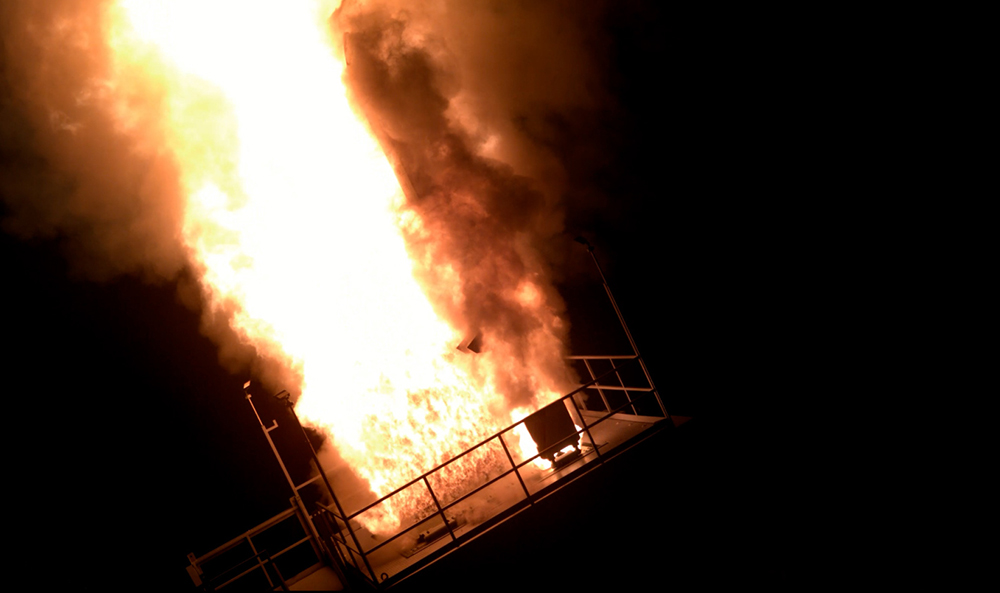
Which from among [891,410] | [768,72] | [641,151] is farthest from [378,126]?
[891,410]

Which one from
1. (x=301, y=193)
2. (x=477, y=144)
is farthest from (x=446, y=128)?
(x=301, y=193)

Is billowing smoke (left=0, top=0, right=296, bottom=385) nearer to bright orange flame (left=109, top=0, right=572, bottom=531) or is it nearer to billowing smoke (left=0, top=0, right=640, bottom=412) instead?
billowing smoke (left=0, top=0, right=640, bottom=412)

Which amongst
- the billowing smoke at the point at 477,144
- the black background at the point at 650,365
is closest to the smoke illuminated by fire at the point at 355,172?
the billowing smoke at the point at 477,144

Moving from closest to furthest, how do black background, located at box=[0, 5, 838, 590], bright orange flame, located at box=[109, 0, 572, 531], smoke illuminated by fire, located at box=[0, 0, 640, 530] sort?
black background, located at box=[0, 5, 838, 590] < smoke illuminated by fire, located at box=[0, 0, 640, 530] < bright orange flame, located at box=[109, 0, 572, 531]

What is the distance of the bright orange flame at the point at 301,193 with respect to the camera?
852 cm

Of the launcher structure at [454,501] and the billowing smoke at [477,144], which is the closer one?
the launcher structure at [454,501]

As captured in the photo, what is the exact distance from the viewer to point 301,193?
8.88 metres

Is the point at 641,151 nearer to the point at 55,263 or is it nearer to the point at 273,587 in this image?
the point at 273,587

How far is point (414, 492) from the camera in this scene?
26.6 ft

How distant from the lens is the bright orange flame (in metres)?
8.52

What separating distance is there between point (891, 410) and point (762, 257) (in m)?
1.96

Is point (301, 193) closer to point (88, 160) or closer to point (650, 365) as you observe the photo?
point (88, 160)

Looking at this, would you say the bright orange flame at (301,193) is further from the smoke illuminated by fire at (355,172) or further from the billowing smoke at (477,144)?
the billowing smoke at (477,144)

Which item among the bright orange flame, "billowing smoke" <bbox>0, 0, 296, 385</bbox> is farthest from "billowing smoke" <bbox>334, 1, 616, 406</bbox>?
"billowing smoke" <bbox>0, 0, 296, 385</bbox>
